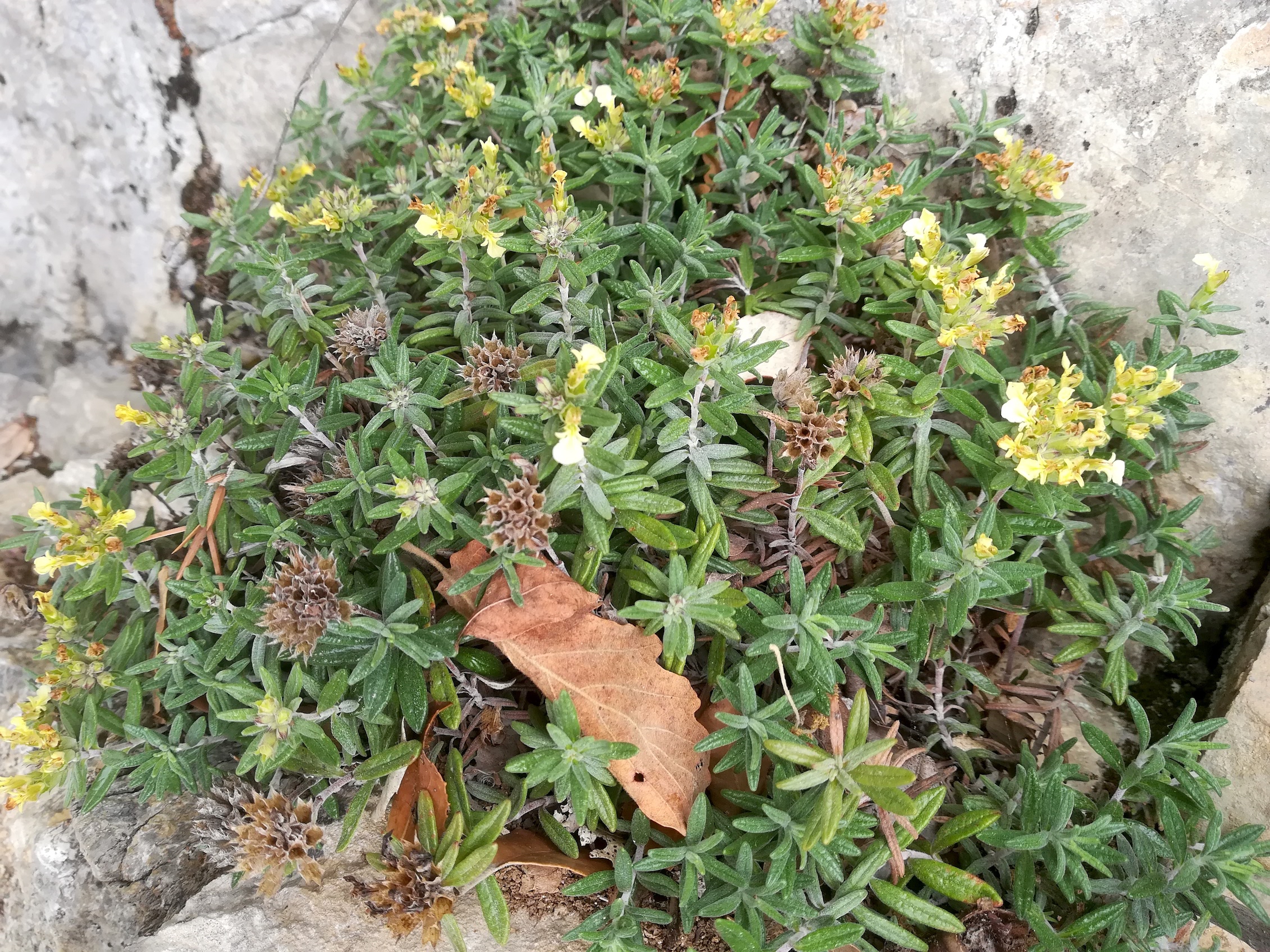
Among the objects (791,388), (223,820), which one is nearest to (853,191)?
(791,388)

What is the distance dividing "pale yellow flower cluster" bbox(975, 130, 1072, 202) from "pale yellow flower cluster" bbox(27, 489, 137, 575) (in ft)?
12.6

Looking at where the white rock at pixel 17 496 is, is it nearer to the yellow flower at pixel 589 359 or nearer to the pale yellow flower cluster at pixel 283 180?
the pale yellow flower cluster at pixel 283 180

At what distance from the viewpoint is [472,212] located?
3.03 meters

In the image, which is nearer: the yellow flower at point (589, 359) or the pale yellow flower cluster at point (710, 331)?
the yellow flower at point (589, 359)

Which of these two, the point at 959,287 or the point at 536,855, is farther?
the point at 959,287

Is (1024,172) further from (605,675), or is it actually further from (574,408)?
(605,675)

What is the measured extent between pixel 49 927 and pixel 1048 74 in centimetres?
544

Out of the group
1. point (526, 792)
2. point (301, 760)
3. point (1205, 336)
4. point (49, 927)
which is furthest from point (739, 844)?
point (1205, 336)

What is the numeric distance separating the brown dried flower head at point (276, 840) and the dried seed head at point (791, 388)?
2221 millimetres

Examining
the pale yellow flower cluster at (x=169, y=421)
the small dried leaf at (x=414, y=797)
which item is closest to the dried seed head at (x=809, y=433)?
the small dried leaf at (x=414, y=797)

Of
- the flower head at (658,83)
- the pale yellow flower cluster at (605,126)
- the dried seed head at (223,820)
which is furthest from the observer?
the flower head at (658,83)

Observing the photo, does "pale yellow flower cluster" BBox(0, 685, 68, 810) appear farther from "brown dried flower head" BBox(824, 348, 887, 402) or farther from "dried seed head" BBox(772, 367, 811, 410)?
"brown dried flower head" BBox(824, 348, 887, 402)

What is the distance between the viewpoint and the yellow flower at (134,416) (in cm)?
298

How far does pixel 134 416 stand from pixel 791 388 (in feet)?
8.25
